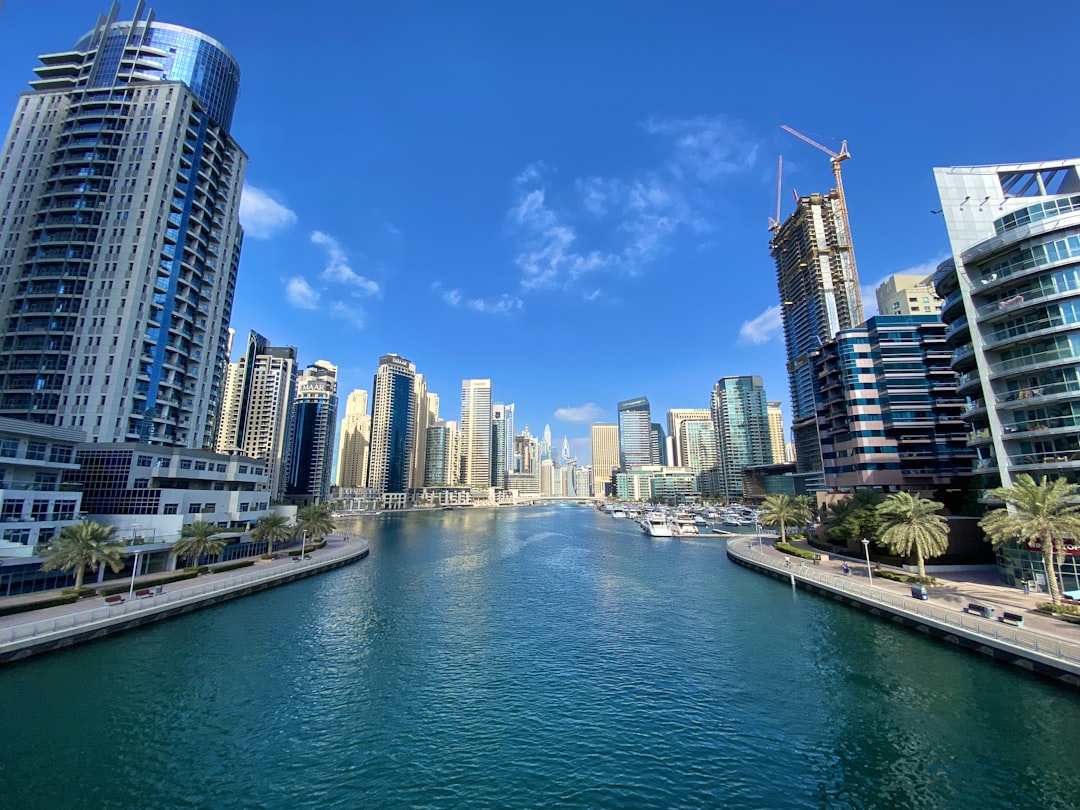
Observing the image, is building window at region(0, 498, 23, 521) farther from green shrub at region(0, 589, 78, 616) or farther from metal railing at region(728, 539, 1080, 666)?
metal railing at region(728, 539, 1080, 666)

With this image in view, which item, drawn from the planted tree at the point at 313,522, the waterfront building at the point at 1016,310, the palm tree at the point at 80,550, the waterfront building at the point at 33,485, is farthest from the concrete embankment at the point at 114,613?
the waterfront building at the point at 1016,310

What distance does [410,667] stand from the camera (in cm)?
3759

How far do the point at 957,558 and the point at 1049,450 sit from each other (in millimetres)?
21696

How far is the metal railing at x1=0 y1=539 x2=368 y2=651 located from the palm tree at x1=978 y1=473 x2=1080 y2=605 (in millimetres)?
81491

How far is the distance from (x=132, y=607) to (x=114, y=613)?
1739 millimetres

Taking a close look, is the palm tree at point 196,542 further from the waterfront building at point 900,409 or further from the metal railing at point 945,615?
the waterfront building at point 900,409

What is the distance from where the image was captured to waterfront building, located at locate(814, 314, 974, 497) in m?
94.8

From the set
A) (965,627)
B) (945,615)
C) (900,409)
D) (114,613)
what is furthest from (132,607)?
(900,409)

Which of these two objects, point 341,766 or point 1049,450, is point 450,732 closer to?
point 341,766

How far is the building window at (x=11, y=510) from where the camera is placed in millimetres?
52500

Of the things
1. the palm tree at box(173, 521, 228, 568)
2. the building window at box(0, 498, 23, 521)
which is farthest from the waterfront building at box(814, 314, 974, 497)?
the building window at box(0, 498, 23, 521)

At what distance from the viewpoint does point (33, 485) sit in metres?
60.2

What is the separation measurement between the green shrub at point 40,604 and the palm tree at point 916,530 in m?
85.8

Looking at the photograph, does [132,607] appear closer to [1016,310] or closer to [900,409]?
[1016,310]
